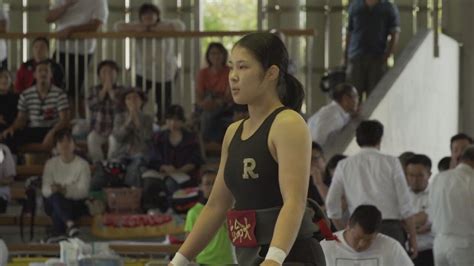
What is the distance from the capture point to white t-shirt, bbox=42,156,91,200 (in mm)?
13562

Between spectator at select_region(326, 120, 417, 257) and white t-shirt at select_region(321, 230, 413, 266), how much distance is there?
1335 millimetres

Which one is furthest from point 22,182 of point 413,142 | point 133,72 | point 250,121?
point 250,121

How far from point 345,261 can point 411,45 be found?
6896mm

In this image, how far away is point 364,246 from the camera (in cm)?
986

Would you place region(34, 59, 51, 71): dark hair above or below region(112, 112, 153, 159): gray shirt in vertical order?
above

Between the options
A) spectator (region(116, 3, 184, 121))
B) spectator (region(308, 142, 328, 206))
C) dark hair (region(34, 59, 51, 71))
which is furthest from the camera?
spectator (region(116, 3, 184, 121))

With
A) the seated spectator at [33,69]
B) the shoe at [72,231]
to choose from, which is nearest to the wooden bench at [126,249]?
the shoe at [72,231]

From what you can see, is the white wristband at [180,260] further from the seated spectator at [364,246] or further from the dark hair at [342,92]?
→ the dark hair at [342,92]

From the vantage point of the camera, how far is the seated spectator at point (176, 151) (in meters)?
13.9

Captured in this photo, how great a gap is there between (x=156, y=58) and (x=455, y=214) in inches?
192

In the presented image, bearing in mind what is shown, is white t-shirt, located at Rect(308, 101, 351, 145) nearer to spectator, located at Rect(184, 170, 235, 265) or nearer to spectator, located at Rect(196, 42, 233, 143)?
spectator, located at Rect(196, 42, 233, 143)

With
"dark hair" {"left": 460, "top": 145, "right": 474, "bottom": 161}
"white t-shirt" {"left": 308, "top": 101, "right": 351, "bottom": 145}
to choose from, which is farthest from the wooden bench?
"white t-shirt" {"left": 308, "top": 101, "right": 351, "bottom": 145}

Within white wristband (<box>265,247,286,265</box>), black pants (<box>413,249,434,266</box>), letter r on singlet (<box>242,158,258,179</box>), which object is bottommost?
black pants (<box>413,249,434,266</box>)

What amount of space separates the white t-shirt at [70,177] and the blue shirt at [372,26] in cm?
358
